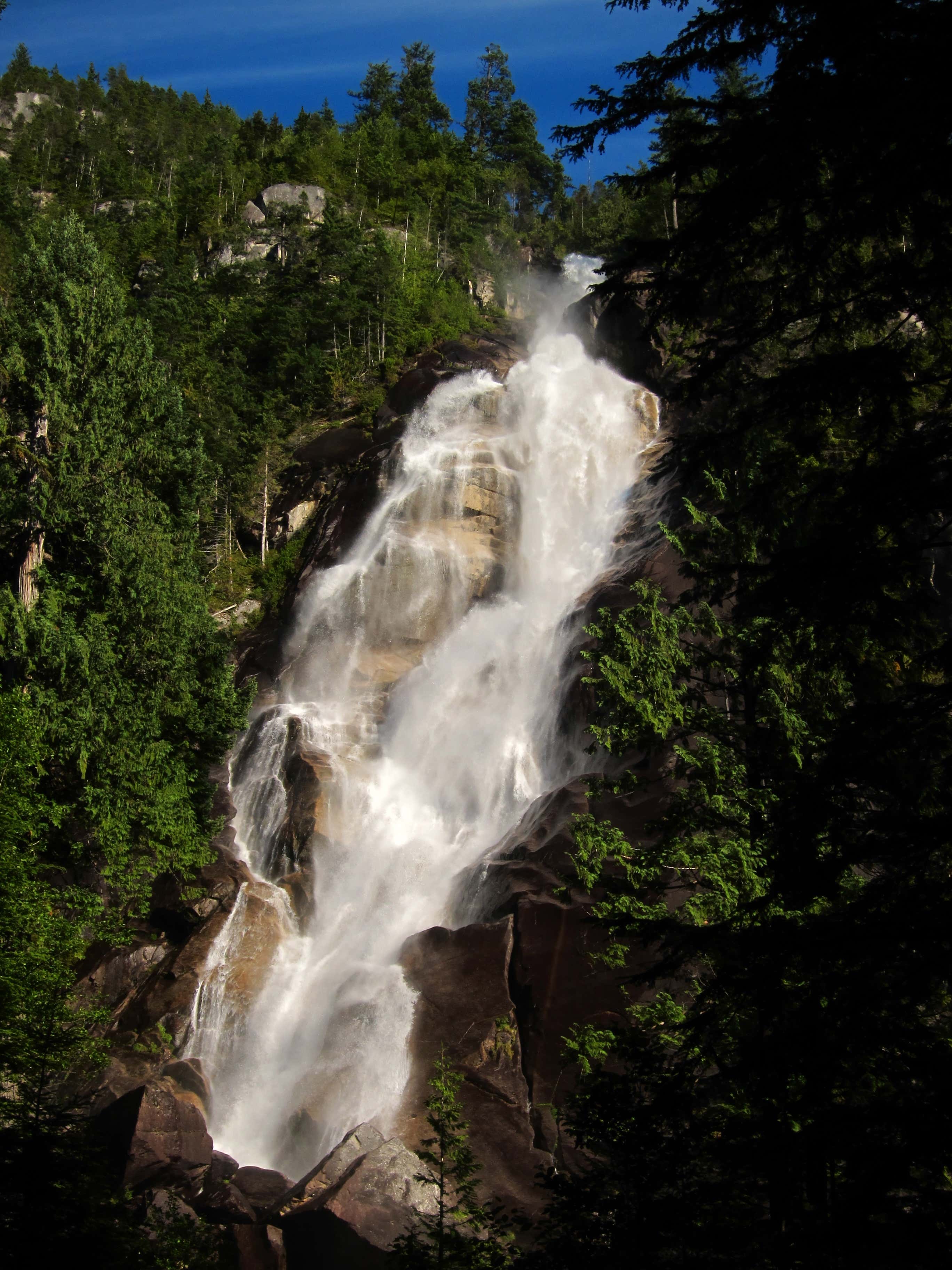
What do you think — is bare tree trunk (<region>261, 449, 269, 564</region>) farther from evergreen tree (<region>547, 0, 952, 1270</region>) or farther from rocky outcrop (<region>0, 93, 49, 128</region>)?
rocky outcrop (<region>0, 93, 49, 128</region>)

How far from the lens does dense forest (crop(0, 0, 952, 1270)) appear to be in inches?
156

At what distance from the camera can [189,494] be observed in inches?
844

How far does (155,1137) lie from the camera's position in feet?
50.8

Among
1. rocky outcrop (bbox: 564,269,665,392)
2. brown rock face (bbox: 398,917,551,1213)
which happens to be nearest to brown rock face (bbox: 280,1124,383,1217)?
brown rock face (bbox: 398,917,551,1213)

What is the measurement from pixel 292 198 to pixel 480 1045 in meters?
59.1

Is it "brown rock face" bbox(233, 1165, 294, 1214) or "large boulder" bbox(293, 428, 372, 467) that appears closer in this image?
"brown rock face" bbox(233, 1165, 294, 1214)

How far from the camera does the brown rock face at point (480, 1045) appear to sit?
574 inches

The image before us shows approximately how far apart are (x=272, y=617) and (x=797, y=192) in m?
29.7

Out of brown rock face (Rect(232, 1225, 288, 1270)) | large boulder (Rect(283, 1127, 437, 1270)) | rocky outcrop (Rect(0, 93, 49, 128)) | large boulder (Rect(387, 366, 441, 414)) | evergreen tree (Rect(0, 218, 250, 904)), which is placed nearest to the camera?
brown rock face (Rect(232, 1225, 288, 1270))

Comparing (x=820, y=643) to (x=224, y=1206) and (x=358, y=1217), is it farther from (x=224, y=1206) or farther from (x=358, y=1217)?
(x=224, y=1206)

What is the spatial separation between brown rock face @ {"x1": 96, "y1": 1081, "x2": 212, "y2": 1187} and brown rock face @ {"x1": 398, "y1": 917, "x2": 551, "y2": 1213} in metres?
3.65

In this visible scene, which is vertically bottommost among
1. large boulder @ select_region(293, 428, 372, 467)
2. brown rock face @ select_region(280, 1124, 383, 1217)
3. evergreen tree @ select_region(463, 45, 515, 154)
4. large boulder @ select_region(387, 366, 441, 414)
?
brown rock face @ select_region(280, 1124, 383, 1217)

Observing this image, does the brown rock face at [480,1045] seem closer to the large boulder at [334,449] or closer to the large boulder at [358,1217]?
the large boulder at [358,1217]

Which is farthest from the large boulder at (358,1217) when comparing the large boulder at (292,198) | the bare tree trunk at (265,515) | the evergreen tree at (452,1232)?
the large boulder at (292,198)
